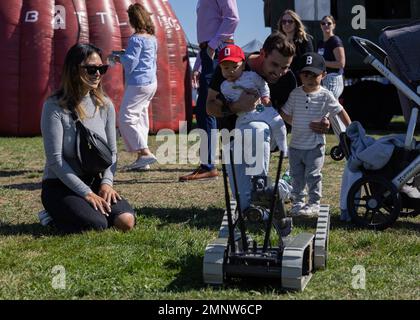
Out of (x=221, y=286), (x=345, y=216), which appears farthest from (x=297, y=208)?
(x=221, y=286)

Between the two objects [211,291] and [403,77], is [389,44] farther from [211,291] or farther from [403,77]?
[211,291]

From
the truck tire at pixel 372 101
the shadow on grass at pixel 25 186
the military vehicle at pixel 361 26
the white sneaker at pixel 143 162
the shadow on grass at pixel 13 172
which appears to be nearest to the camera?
the shadow on grass at pixel 25 186

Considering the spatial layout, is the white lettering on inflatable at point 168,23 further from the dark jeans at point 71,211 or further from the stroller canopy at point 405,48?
the dark jeans at point 71,211

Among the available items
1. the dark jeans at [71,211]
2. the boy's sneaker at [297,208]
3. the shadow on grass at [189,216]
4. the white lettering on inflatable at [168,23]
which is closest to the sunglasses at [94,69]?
the dark jeans at [71,211]

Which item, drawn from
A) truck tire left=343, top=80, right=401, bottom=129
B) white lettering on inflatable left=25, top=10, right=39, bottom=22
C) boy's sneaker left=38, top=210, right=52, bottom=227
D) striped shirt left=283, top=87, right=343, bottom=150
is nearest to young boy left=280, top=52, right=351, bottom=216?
striped shirt left=283, top=87, right=343, bottom=150

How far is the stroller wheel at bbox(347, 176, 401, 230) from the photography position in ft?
15.4

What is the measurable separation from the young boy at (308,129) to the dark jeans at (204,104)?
1772 millimetres

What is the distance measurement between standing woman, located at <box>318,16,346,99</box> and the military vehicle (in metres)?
3.72

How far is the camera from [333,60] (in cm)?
841

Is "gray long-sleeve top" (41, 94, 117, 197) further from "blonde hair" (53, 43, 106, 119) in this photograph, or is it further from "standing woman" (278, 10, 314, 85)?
"standing woman" (278, 10, 314, 85)

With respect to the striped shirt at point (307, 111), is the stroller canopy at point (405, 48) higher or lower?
higher

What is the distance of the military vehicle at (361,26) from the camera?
1265 centimetres

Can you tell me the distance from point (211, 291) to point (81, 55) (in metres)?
2.15
